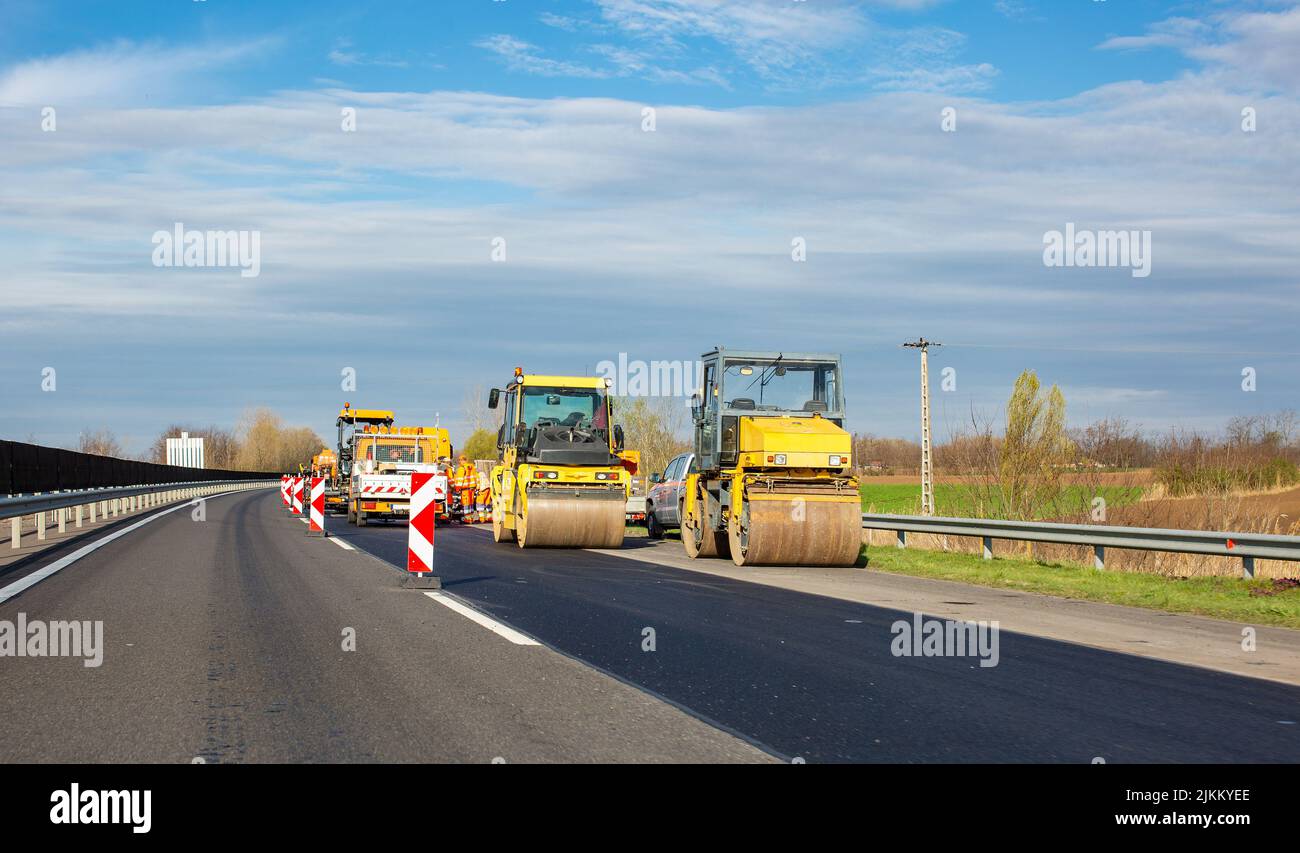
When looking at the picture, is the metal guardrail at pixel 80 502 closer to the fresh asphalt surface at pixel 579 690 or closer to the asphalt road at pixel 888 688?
the fresh asphalt surface at pixel 579 690

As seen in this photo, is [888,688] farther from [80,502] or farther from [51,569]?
[80,502]

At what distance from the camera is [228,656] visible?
8.95 meters

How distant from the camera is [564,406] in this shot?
24.2 meters

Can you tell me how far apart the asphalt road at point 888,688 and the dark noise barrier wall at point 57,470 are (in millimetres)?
14955

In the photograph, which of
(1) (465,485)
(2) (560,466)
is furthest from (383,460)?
(2) (560,466)

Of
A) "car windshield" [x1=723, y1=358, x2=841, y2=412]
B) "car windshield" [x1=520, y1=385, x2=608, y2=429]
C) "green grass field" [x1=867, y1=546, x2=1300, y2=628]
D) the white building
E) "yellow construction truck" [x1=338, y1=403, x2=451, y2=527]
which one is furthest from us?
the white building

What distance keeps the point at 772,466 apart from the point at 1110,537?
191 inches

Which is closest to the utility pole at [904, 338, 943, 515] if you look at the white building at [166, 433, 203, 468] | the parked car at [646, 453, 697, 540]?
the parked car at [646, 453, 697, 540]

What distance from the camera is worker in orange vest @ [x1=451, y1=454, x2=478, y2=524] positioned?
3638 cm

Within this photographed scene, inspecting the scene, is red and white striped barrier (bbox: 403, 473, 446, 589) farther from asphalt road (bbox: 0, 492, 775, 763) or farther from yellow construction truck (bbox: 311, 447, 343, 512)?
yellow construction truck (bbox: 311, 447, 343, 512)

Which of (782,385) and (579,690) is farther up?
(782,385)

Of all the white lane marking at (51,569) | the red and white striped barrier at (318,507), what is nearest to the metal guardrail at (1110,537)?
the red and white striped barrier at (318,507)

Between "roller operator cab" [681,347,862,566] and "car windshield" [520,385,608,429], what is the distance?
3377 millimetres
